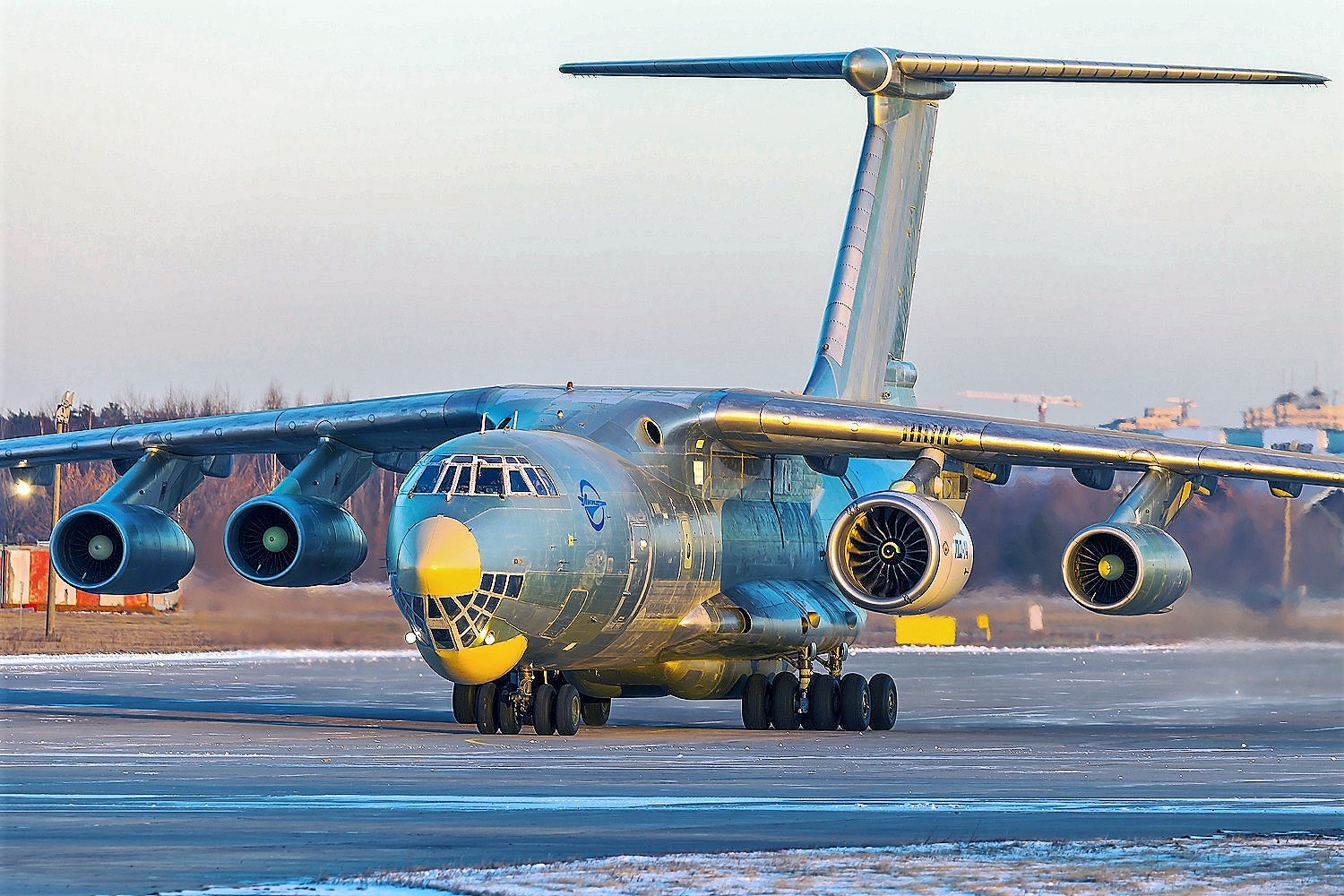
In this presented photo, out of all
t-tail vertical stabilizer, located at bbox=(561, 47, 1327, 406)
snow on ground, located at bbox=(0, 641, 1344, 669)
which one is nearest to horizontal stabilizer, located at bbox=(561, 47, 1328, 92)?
t-tail vertical stabilizer, located at bbox=(561, 47, 1327, 406)

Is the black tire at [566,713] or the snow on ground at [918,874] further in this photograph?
the black tire at [566,713]

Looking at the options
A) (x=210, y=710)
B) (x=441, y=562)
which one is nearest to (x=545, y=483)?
(x=441, y=562)

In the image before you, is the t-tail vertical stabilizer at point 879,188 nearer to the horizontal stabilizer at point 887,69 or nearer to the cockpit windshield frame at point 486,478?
the horizontal stabilizer at point 887,69

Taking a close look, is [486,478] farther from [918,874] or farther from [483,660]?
[918,874]

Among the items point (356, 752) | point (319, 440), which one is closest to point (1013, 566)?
point (319, 440)

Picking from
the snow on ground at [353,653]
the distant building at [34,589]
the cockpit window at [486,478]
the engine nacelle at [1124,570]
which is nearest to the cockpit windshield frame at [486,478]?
the cockpit window at [486,478]

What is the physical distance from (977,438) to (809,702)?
3569 mm

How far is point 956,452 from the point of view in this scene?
19.0 m

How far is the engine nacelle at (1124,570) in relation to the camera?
60.3 feet

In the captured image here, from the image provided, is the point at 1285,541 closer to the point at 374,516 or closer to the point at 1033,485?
the point at 1033,485

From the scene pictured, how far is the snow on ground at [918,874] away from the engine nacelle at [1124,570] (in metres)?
8.65

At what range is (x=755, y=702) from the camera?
2047 centimetres

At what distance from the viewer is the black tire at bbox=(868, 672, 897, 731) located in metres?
20.9

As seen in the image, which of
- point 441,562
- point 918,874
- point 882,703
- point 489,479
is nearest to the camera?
point 918,874
